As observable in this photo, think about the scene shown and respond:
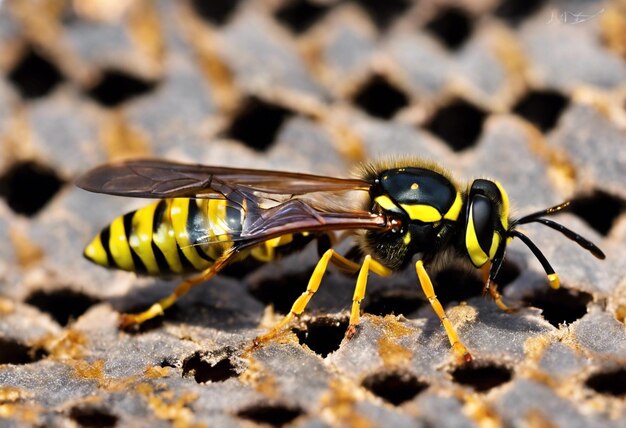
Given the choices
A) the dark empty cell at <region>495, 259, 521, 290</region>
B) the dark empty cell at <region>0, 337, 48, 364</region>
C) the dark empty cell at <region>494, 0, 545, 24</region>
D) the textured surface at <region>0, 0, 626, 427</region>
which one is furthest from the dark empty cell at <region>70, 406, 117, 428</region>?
the dark empty cell at <region>494, 0, 545, 24</region>

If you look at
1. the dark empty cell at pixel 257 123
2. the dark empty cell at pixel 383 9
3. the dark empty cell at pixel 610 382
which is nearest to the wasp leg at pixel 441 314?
the dark empty cell at pixel 610 382

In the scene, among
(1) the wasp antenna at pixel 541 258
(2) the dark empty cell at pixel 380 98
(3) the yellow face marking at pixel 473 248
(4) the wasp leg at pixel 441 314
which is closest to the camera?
(4) the wasp leg at pixel 441 314

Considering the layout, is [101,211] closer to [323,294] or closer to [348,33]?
[323,294]

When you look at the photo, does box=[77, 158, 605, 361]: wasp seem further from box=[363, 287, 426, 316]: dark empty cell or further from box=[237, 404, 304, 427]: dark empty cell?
box=[237, 404, 304, 427]: dark empty cell

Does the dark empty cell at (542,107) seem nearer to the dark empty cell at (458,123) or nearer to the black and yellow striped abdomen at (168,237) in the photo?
the dark empty cell at (458,123)

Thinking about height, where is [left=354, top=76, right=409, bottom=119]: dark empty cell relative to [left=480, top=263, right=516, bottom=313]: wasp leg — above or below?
→ above

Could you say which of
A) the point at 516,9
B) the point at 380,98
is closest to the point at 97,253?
the point at 380,98

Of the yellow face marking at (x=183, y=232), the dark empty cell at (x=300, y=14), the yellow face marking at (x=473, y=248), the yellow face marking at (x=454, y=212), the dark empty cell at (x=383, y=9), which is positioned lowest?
the yellow face marking at (x=183, y=232)
